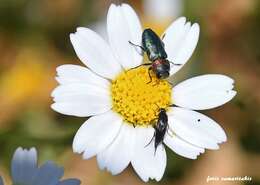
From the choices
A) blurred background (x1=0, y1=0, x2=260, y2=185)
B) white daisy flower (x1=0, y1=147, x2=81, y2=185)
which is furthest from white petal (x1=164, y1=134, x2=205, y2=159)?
blurred background (x1=0, y1=0, x2=260, y2=185)

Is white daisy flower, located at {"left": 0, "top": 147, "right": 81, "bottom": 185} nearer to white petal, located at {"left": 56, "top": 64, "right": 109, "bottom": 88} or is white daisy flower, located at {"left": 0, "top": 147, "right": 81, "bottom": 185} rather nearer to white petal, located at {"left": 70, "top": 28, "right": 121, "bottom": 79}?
white petal, located at {"left": 56, "top": 64, "right": 109, "bottom": 88}

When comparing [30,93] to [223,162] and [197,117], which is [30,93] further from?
[197,117]

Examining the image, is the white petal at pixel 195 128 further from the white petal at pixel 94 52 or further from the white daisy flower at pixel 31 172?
the white daisy flower at pixel 31 172

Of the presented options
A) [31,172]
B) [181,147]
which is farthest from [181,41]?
[31,172]

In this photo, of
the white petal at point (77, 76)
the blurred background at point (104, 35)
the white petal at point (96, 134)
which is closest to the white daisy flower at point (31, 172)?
the white petal at point (96, 134)

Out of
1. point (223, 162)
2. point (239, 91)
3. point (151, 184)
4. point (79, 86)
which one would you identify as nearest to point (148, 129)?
point (79, 86)

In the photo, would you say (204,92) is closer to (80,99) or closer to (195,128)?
(195,128)
